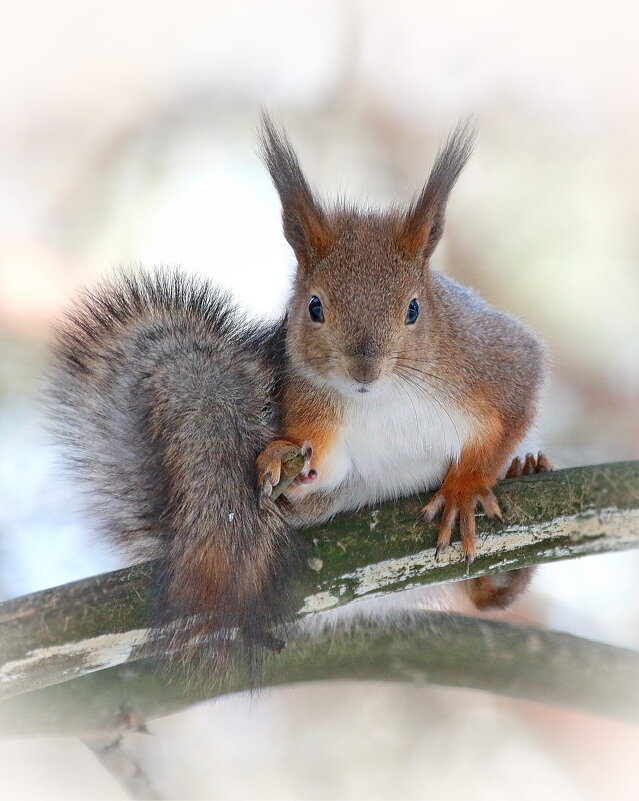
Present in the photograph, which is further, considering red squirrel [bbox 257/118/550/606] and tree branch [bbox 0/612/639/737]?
tree branch [bbox 0/612/639/737]

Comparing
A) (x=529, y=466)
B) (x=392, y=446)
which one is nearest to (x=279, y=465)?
(x=392, y=446)

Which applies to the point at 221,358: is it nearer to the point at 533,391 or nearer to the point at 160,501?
the point at 160,501

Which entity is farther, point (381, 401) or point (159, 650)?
point (381, 401)

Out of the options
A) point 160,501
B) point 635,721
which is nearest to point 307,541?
point 160,501

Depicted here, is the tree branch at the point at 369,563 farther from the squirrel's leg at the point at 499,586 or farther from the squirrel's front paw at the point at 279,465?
the squirrel's leg at the point at 499,586

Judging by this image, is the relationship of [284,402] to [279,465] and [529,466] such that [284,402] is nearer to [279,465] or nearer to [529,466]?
[279,465]

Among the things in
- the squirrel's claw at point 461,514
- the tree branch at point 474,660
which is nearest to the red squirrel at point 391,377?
the squirrel's claw at point 461,514

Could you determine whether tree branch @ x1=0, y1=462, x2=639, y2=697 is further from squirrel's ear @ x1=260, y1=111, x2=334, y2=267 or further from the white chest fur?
squirrel's ear @ x1=260, y1=111, x2=334, y2=267

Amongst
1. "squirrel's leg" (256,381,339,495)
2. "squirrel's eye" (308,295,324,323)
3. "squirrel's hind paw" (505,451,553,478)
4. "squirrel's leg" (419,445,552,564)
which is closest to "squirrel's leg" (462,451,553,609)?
"squirrel's hind paw" (505,451,553,478)
